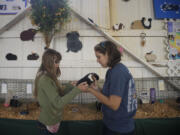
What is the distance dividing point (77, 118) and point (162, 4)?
2269mm

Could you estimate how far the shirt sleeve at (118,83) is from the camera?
72cm

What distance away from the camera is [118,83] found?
2.36ft

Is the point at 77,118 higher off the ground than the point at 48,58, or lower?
lower

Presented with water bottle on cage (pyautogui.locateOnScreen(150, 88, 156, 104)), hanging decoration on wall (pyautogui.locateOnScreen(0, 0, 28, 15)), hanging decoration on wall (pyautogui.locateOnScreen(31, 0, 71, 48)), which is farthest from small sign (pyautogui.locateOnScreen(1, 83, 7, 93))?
water bottle on cage (pyautogui.locateOnScreen(150, 88, 156, 104))

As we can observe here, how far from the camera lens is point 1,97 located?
182cm

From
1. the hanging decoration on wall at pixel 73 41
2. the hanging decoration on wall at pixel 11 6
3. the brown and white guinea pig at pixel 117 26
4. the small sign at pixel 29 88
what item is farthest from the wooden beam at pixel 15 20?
the brown and white guinea pig at pixel 117 26

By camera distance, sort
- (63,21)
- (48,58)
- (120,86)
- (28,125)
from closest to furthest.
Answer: (120,86), (48,58), (28,125), (63,21)

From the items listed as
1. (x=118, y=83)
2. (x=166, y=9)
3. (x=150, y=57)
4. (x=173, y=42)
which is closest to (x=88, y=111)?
(x=118, y=83)

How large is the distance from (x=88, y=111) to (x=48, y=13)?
142cm

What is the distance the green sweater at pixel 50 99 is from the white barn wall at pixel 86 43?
0.89m

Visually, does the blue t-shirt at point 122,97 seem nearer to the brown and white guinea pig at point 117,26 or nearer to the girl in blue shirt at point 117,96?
the girl in blue shirt at point 117,96

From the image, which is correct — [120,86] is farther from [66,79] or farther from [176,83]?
[176,83]

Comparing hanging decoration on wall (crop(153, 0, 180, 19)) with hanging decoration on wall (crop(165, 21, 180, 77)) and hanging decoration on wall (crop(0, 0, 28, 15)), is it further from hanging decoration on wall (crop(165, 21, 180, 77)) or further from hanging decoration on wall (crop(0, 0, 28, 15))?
hanging decoration on wall (crop(0, 0, 28, 15))

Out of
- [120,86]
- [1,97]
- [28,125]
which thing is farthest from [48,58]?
[1,97]
